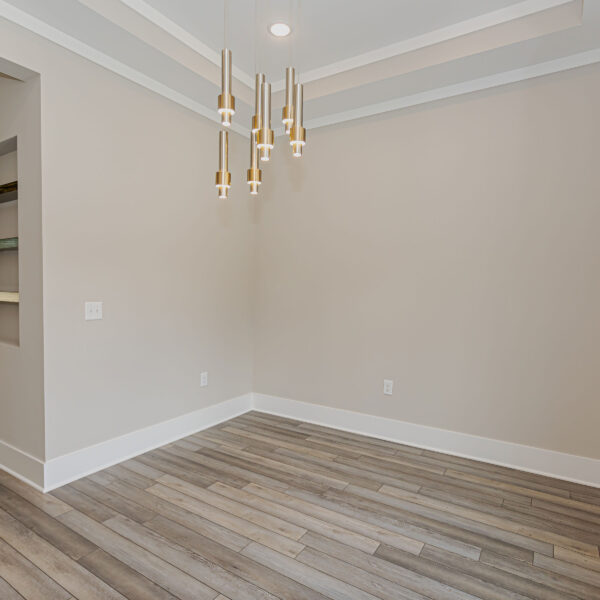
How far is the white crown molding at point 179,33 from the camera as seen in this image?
249 centimetres

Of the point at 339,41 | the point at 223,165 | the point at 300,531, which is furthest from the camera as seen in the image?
the point at 339,41

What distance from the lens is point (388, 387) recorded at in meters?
3.38

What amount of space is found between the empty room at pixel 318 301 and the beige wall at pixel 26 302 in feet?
0.08

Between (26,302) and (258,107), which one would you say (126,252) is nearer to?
(26,302)

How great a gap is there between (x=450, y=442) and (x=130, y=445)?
2362 mm

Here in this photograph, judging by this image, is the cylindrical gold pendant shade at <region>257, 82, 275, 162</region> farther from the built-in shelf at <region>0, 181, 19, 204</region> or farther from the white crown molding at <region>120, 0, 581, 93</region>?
the built-in shelf at <region>0, 181, 19, 204</region>

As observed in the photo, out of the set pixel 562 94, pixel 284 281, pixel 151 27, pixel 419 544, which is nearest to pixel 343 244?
pixel 284 281

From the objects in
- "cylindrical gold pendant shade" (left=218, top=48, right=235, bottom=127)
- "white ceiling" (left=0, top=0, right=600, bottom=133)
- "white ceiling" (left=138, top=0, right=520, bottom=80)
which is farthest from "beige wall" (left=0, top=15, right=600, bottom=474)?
"cylindrical gold pendant shade" (left=218, top=48, right=235, bottom=127)

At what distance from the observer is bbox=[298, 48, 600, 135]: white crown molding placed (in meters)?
2.63

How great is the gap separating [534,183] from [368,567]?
2.56 metres

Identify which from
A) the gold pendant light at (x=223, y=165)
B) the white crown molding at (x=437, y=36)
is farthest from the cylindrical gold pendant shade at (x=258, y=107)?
the white crown molding at (x=437, y=36)

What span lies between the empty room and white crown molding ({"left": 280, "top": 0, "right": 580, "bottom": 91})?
0.02m

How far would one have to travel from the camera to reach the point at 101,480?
260 cm

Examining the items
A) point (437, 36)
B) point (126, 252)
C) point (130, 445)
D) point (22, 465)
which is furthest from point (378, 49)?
point (22, 465)
